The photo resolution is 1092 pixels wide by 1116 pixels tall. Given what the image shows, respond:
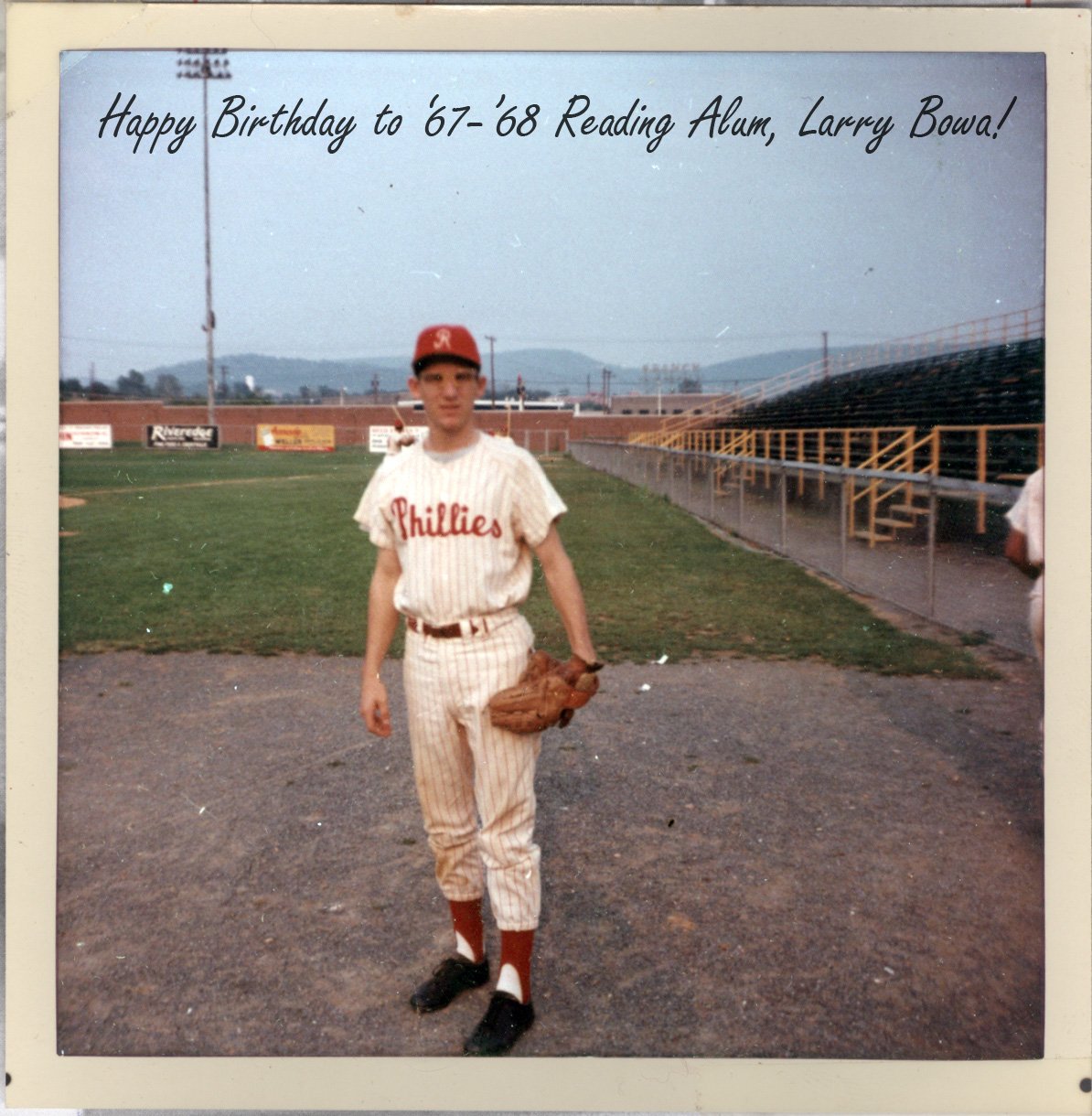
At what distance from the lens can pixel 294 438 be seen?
5.12m

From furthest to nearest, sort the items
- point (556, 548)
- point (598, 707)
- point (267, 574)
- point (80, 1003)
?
1. point (267, 574)
2. point (598, 707)
3. point (80, 1003)
4. point (556, 548)

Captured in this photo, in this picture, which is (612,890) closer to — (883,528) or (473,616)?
(473,616)

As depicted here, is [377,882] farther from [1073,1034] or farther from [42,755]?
[1073,1034]

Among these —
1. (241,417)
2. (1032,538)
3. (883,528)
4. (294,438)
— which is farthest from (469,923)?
(883,528)

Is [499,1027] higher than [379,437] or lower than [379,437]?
lower

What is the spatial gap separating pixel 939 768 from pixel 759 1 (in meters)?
2.69

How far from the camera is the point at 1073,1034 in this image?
2658mm

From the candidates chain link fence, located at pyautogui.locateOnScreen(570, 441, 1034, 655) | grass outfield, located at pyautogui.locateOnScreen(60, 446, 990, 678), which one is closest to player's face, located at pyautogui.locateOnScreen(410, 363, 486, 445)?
grass outfield, located at pyautogui.locateOnScreen(60, 446, 990, 678)

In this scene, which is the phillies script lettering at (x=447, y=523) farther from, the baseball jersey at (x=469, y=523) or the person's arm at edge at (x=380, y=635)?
the person's arm at edge at (x=380, y=635)

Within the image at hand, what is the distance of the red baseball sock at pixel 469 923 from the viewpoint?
2576 mm

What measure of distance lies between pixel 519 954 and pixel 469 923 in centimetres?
20

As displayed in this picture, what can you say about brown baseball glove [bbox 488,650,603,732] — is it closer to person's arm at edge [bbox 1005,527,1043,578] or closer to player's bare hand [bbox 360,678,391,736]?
player's bare hand [bbox 360,678,391,736]

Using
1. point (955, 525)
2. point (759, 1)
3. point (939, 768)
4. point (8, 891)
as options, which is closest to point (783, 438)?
point (955, 525)

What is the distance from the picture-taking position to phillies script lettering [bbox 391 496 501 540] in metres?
2.36
